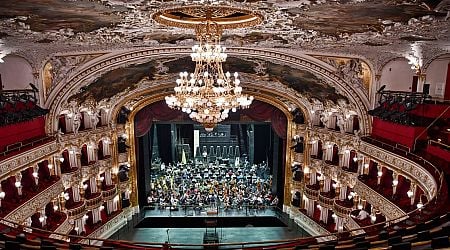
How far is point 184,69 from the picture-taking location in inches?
605

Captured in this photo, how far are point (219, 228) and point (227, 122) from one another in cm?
499

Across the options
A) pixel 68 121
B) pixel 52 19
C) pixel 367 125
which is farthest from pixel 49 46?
pixel 367 125

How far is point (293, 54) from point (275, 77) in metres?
3.39

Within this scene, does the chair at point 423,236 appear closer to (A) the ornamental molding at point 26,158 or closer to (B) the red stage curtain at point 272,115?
(A) the ornamental molding at point 26,158

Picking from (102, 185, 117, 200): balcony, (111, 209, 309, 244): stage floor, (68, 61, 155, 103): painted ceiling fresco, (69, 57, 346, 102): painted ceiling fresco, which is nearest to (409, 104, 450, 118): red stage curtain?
(69, 57, 346, 102): painted ceiling fresco

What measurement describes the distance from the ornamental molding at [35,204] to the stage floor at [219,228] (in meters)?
4.50

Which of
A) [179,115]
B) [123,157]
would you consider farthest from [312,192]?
[123,157]

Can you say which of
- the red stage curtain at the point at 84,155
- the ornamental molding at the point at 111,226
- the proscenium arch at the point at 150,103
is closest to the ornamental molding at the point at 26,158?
the red stage curtain at the point at 84,155

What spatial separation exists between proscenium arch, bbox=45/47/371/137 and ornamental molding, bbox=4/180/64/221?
79.8 inches

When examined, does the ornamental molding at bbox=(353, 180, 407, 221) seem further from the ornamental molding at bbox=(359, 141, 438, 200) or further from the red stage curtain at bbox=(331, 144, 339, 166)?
the red stage curtain at bbox=(331, 144, 339, 166)

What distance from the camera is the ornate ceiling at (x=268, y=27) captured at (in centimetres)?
582

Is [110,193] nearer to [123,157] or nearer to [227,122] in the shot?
[123,157]

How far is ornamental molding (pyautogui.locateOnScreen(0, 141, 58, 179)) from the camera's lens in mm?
10507

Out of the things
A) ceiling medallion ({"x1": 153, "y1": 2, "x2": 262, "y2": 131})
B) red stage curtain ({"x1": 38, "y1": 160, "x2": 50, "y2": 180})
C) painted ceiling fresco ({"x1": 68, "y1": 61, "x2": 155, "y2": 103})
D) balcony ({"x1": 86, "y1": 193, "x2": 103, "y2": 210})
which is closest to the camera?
ceiling medallion ({"x1": 153, "y1": 2, "x2": 262, "y2": 131})
